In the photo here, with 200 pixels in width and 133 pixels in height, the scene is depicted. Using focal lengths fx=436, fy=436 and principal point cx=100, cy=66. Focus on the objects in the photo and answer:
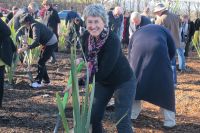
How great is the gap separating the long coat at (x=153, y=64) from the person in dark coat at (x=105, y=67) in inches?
55.4

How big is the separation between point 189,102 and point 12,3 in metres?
23.4

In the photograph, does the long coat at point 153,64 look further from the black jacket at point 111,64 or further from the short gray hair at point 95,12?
the short gray hair at point 95,12

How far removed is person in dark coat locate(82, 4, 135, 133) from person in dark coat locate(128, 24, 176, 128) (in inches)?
55.3

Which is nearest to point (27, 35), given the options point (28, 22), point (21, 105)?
point (28, 22)

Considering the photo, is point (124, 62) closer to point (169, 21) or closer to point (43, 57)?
point (43, 57)

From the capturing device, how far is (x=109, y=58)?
367cm

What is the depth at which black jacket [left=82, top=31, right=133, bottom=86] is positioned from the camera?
12.1 ft

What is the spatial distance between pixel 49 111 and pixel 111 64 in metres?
2.68

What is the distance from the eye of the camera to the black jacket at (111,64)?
12.1 ft

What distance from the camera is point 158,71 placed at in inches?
214

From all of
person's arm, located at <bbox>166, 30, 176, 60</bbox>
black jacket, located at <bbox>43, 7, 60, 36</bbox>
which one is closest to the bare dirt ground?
person's arm, located at <bbox>166, 30, 176, 60</bbox>

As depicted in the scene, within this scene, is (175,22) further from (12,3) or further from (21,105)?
(12,3)

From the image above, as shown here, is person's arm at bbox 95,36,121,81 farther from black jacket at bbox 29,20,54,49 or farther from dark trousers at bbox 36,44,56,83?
dark trousers at bbox 36,44,56,83

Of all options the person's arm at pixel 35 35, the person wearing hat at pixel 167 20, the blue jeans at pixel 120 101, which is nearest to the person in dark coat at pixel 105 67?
the blue jeans at pixel 120 101
